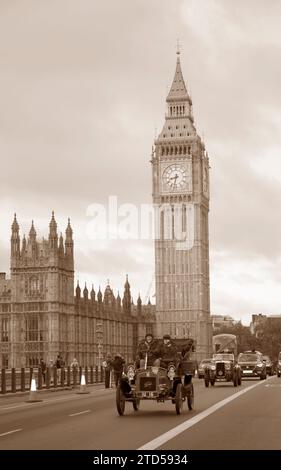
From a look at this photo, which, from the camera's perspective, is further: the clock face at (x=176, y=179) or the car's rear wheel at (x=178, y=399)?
the clock face at (x=176, y=179)

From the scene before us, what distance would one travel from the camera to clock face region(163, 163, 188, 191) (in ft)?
463

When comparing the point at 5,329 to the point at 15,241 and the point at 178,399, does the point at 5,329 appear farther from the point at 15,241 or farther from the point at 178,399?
the point at 178,399

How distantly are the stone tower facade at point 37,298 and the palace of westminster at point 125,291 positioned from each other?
98 mm

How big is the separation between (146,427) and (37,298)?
253 feet

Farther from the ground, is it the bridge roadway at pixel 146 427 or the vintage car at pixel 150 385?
the vintage car at pixel 150 385

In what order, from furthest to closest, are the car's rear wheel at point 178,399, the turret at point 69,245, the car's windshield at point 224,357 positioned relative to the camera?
the turret at point 69,245
the car's windshield at point 224,357
the car's rear wheel at point 178,399

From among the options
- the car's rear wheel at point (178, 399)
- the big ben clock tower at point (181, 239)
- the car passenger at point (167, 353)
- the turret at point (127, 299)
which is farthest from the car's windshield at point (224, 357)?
the big ben clock tower at point (181, 239)

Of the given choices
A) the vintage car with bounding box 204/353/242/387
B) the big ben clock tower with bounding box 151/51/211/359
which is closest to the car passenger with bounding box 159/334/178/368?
the vintage car with bounding box 204/353/242/387

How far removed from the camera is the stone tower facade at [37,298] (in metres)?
93.1

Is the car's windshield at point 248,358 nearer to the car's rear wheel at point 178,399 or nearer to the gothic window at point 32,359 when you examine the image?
the car's rear wheel at point 178,399

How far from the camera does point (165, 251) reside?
465 ft

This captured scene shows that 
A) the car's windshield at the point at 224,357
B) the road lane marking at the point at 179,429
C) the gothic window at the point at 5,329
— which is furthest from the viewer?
the gothic window at the point at 5,329
